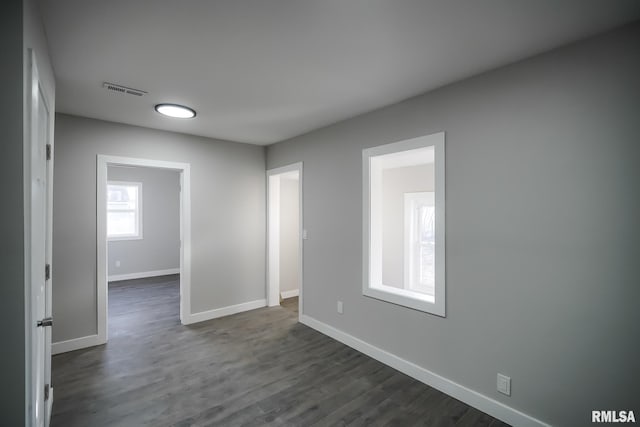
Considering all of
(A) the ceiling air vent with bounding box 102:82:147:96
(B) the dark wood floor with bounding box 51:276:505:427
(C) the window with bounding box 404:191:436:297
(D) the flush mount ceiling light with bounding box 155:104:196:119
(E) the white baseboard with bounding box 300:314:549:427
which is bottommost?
(B) the dark wood floor with bounding box 51:276:505:427

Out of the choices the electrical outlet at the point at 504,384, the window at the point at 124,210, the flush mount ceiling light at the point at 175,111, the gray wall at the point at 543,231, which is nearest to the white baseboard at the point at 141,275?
the window at the point at 124,210

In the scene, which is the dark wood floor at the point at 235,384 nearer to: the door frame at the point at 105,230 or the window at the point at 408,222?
the door frame at the point at 105,230

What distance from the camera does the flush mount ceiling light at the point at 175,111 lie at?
2998 mm

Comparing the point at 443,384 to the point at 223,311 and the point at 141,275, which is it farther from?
the point at 141,275

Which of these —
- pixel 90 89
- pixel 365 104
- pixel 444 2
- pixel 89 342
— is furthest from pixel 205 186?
pixel 444 2

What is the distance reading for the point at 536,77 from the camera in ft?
6.65

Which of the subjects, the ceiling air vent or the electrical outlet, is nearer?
the electrical outlet

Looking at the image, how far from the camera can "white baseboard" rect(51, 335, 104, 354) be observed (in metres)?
3.18

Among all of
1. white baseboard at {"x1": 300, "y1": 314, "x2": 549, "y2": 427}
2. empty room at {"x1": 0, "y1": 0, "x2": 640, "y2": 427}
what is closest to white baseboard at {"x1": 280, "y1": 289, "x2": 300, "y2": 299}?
empty room at {"x1": 0, "y1": 0, "x2": 640, "y2": 427}

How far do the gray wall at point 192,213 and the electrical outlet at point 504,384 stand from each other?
134 inches

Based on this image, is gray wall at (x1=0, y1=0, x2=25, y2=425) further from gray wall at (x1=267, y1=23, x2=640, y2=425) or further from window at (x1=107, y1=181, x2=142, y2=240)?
window at (x1=107, y1=181, x2=142, y2=240)

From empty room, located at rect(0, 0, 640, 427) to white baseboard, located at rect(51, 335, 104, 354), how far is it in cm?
2

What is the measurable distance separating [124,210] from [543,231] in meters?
7.61

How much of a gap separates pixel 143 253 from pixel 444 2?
24.4 feet
